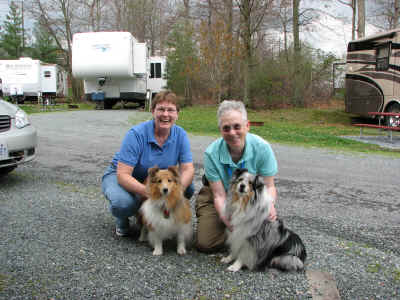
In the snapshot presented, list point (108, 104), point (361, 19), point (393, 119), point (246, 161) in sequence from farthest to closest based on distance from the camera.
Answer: point (108, 104) < point (361, 19) < point (393, 119) < point (246, 161)

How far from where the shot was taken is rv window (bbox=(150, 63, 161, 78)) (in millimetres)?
23609

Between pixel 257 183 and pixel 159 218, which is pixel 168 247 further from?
pixel 257 183

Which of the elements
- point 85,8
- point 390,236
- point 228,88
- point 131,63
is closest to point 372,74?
point 228,88

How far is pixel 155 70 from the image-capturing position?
23.7 m

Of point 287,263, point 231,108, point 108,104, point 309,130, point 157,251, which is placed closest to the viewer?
point 287,263

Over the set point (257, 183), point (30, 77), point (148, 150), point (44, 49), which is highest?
point (44, 49)

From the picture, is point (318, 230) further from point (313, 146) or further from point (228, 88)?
point (228, 88)

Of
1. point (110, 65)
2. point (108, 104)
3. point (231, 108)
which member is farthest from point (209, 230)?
point (108, 104)

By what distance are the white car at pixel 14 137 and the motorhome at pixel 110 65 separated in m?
14.2

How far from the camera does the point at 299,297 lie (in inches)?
106

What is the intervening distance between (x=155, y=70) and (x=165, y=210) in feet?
70.3

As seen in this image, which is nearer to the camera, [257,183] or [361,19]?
[257,183]

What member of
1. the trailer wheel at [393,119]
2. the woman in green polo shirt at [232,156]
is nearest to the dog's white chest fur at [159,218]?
the woman in green polo shirt at [232,156]

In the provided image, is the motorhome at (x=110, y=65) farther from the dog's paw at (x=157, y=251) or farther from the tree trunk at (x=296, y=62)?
the dog's paw at (x=157, y=251)
